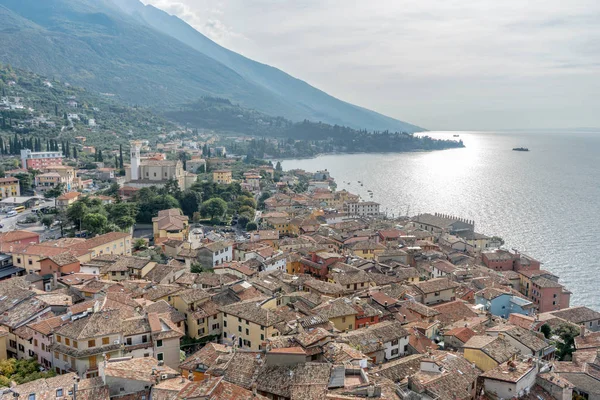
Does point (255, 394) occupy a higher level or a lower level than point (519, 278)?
higher

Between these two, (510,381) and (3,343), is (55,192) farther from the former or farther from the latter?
(510,381)

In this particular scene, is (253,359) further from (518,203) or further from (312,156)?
(312,156)

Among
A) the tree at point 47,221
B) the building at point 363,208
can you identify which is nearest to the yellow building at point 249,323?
the tree at point 47,221

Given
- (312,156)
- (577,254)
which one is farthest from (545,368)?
(312,156)

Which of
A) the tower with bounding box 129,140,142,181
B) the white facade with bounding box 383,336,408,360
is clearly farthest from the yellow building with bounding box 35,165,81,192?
the white facade with bounding box 383,336,408,360

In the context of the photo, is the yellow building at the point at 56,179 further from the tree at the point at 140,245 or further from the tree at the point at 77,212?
the tree at the point at 140,245

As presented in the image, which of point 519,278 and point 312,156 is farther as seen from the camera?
point 312,156

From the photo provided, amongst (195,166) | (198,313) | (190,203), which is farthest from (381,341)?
(195,166)
